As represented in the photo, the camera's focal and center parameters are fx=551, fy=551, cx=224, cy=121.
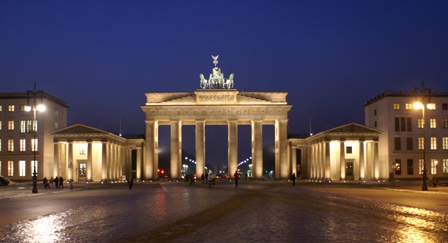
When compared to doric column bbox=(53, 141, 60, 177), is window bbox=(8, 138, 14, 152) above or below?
above

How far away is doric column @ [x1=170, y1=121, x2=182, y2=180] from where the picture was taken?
92500mm

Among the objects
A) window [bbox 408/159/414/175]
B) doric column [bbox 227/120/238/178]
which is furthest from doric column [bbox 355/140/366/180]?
doric column [bbox 227/120/238/178]

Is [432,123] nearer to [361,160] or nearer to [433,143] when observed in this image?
[433,143]

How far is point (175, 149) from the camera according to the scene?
92750mm

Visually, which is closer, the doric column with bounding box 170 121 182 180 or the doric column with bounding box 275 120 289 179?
the doric column with bounding box 275 120 289 179

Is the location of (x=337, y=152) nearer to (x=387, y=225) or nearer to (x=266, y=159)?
(x=387, y=225)

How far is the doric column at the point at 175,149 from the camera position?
92.5 m

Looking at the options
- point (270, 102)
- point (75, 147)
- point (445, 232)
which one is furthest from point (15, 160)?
point (445, 232)

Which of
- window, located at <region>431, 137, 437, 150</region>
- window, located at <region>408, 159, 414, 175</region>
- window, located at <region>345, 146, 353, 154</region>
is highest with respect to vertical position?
window, located at <region>431, 137, 437, 150</region>

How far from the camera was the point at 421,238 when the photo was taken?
1560 cm

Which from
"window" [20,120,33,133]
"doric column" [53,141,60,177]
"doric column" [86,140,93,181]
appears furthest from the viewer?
"window" [20,120,33,133]

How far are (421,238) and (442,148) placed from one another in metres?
76.0

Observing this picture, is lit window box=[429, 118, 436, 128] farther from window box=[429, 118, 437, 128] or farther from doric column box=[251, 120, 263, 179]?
doric column box=[251, 120, 263, 179]

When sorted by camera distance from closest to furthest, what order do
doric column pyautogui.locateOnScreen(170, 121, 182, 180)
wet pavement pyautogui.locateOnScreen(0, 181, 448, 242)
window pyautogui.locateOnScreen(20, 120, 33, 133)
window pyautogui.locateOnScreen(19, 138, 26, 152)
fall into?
wet pavement pyautogui.locateOnScreen(0, 181, 448, 242) < window pyautogui.locateOnScreen(19, 138, 26, 152) < window pyautogui.locateOnScreen(20, 120, 33, 133) < doric column pyautogui.locateOnScreen(170, 121, 182, 180)
